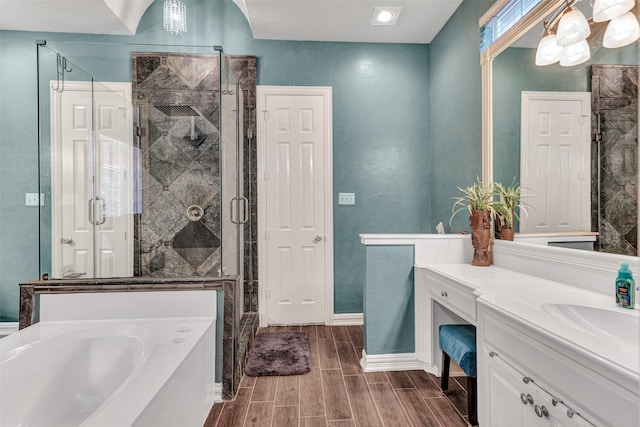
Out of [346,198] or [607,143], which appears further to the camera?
[346,198]

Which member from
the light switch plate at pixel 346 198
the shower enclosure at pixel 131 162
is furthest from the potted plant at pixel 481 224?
the shower enclosure at pixel 131 162

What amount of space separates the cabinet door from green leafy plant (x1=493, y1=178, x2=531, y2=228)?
3.15 feet

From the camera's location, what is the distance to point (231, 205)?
8.77 feet

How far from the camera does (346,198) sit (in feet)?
10.8

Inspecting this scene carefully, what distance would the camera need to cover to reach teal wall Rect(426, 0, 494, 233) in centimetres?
251

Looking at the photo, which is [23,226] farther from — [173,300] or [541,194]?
[541,194]

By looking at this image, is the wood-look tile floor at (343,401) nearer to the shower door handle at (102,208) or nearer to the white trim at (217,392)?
the white trim at (217,392)

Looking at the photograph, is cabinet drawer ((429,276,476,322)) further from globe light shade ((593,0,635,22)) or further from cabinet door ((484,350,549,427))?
globe light shade ((593,0,635,22))

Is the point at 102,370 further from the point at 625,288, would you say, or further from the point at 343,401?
the point at 625,288

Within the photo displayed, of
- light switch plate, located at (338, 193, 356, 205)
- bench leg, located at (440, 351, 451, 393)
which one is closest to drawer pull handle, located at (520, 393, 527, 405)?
bench leg, located at (440, 351, 451, 393)

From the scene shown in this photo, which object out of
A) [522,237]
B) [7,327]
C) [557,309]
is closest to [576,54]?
[522,237]

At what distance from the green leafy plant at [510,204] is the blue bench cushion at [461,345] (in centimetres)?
A: 71

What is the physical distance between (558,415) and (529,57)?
1.81 m

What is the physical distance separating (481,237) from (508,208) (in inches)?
9.3
